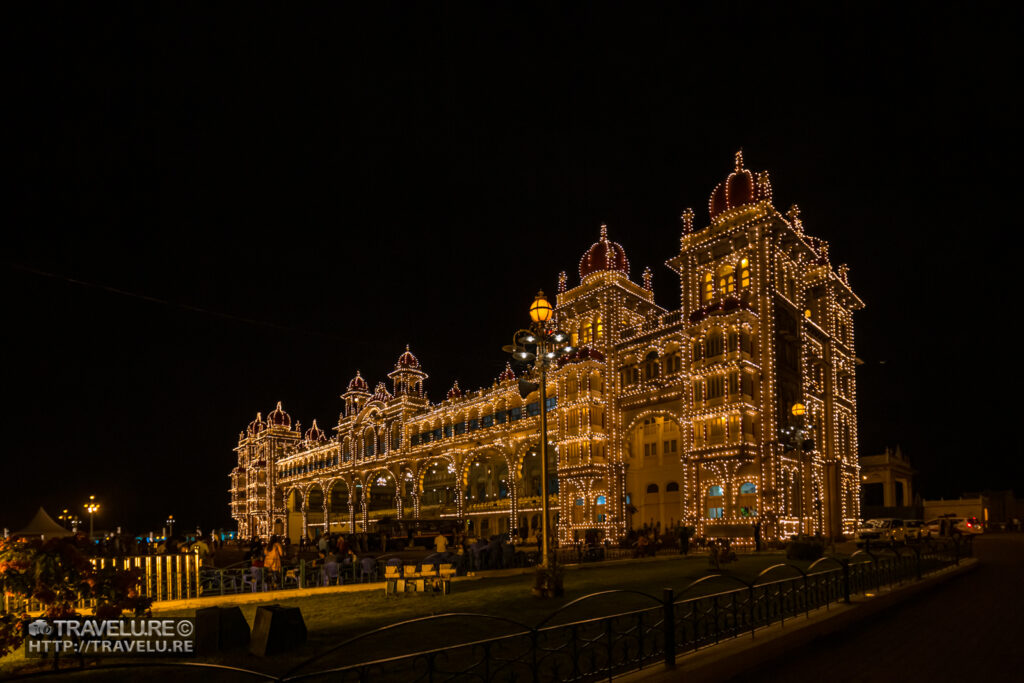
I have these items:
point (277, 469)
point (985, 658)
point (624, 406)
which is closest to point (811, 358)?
point (624, 406)

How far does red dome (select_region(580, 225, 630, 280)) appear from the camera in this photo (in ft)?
151

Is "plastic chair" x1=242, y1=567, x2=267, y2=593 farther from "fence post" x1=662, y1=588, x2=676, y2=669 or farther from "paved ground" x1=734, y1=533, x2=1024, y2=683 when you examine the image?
"paved ground" x1=734, y1=533, x2=1024, y2=683

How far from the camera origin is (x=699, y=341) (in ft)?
125

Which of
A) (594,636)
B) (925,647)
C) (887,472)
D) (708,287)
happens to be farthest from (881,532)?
(594,636)

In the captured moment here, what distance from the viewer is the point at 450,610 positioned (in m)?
12.8

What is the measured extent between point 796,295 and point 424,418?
3637 centimetres

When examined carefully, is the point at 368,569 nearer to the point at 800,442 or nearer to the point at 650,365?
the point at 800,442

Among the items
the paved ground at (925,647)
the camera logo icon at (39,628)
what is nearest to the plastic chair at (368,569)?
the camera logo icon at (39,628)

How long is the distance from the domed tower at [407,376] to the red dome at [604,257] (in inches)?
1055

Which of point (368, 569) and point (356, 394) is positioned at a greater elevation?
point (356, 394)

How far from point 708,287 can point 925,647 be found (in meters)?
31.5

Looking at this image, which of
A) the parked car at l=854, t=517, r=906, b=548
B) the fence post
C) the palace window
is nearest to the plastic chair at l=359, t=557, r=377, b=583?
the fence post

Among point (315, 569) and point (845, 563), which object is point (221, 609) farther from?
point (315, 569)

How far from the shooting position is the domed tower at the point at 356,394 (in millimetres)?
77562
